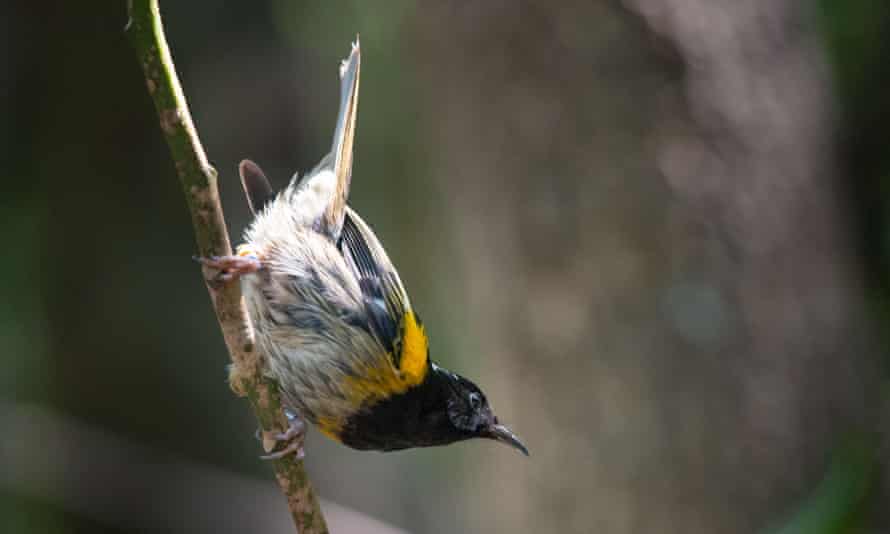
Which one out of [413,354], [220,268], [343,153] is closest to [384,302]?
[413,354]

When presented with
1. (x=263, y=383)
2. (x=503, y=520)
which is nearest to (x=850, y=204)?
(x=503, y=520)

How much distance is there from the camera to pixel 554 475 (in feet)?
16.3

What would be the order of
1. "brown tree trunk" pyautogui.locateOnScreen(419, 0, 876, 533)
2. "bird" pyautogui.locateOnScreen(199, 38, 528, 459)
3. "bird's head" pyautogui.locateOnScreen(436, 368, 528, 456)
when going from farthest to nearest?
"brown tree trunk" pyautogui.locateOnScreen(419, 0, 876, 533), "bird's head" pyautogui.locateOnScreen(436, 368, 528, 456), "bird" pyautogui.locateOnScreen(199, 38, 528, 459)

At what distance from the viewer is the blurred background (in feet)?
15.2

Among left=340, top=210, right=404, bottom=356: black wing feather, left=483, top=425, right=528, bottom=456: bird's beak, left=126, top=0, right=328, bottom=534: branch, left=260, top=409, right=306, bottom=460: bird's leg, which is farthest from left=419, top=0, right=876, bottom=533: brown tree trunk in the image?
left=126, top=0, right=328, bottom=534: branch

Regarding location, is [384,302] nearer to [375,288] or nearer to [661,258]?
[375,288]

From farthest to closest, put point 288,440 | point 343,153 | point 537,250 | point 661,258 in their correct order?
point 537,250, point 661,258, point 343,153, point 288,440

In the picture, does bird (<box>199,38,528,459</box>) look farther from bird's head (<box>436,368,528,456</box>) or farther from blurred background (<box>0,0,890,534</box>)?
blurred background (<box>0,0,890,534</box>)

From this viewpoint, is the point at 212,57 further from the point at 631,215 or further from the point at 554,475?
the point at 554,475

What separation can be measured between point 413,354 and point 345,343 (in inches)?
8.3

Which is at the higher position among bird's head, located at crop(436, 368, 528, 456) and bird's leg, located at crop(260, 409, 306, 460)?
bird's leg, located at crop(260, 409, 306, 460)

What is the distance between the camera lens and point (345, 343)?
9.46 ft

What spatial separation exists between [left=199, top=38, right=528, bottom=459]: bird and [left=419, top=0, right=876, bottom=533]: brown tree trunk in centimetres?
181

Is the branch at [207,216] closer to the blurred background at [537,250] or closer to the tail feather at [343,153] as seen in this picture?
the tail feather at [343,153]
